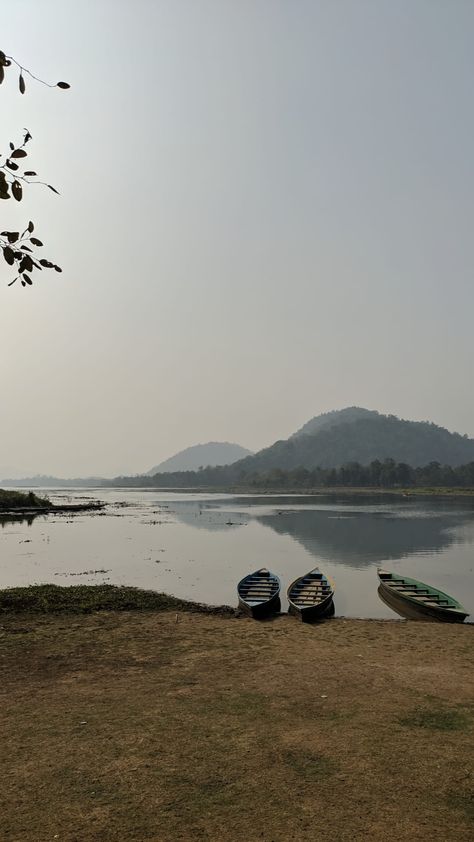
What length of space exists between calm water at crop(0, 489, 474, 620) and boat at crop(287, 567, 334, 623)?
126 centimetres

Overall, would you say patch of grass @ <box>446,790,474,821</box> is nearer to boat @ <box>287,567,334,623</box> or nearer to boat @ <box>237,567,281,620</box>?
boat @ <box>287,567,334,623</box>

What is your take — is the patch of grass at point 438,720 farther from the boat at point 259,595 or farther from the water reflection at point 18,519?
the water reflection at point 18,519

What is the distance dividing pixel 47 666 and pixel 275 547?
122 feet

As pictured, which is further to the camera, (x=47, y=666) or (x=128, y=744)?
(x=47, y=666)

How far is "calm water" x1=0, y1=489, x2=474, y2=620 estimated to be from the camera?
32125 millimetres

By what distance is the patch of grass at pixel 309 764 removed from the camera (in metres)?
8.54

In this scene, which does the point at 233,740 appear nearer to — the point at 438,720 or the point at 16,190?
the point at 438,720

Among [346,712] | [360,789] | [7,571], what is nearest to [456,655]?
[346,712]

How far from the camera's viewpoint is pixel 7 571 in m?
35.8

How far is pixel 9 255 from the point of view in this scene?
14.3ft

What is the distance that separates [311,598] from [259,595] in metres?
2.45

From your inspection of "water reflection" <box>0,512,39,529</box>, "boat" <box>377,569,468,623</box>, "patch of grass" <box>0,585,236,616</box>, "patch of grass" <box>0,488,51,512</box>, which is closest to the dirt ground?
"patch of grass" <box>0,585,236,616</box>

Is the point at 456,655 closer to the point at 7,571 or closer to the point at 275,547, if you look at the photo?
the point at 7,571

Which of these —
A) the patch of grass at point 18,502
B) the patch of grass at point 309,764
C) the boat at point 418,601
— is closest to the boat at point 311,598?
the boat at point 418,601
